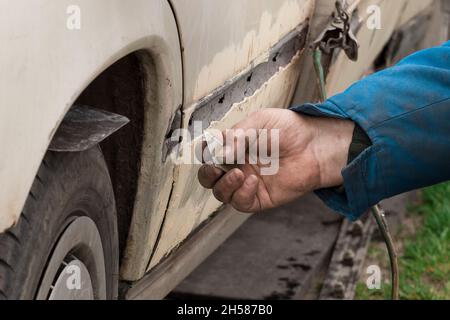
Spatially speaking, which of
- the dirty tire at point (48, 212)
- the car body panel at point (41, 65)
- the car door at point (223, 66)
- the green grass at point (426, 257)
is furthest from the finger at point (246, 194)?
the green grass at point (426, 257)

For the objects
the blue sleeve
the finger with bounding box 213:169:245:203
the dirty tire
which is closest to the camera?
the dirty tire

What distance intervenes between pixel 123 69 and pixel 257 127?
384 millimetres

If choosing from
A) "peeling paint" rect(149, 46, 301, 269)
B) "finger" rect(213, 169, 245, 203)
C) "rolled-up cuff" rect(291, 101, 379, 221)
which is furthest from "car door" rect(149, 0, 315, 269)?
"rolled-up cuff" rect(291, 101, 379, 221)

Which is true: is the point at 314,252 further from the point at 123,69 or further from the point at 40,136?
the point at 40,136

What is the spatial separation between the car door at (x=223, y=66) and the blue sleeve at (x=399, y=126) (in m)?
0.28

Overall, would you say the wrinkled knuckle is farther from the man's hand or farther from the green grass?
the green grass

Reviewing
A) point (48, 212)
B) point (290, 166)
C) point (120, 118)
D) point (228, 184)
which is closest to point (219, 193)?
point (228, 184)

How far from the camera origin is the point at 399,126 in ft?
6.86

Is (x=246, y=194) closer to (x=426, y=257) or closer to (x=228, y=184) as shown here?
(x=228, y=184)

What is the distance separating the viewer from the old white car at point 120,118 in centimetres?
153

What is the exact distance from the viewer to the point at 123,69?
204 centimetres

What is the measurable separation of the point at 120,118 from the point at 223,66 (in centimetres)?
43

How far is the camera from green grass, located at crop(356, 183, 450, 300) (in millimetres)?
3834
